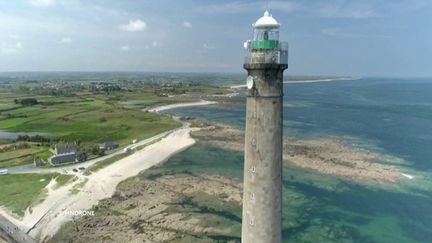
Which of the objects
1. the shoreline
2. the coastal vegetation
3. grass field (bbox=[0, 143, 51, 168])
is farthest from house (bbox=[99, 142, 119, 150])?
grass field (bbox=[0, 143, 51, 168])

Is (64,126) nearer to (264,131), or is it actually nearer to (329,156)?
(329,156)

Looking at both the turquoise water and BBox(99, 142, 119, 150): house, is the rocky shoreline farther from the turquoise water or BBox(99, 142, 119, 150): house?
BBox(99, 142, 119, 150): house

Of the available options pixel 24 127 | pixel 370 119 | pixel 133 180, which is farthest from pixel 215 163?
pixel 370 119

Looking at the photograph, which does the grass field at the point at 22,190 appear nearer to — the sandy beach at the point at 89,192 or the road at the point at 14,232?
the sandy beach at the point at 89,192

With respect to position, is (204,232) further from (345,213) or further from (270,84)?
(270,84)

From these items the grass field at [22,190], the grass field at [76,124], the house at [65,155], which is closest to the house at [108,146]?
the grass field at [76,124]

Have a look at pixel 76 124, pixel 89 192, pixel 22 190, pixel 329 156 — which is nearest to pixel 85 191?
pixel 89 192
